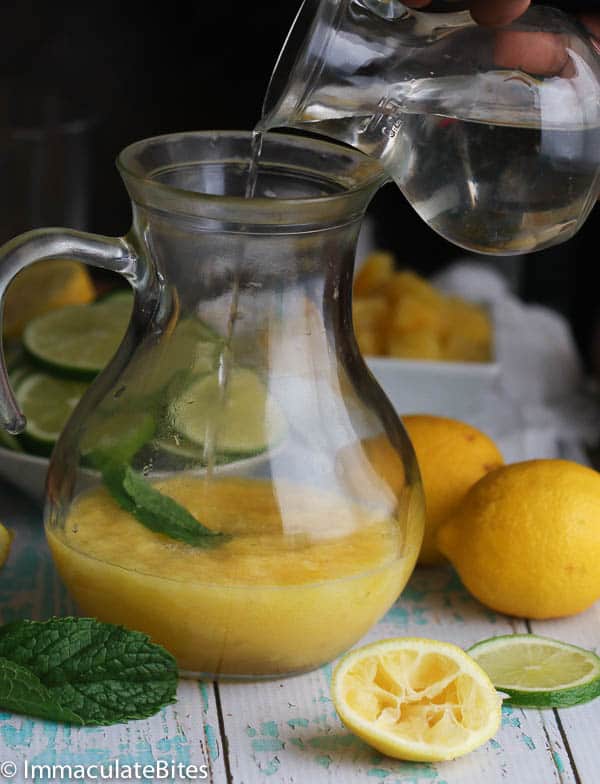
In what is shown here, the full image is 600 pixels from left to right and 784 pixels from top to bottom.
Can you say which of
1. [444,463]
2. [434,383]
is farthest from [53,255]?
[434,383]

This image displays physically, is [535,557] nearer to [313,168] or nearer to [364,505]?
[364,505]

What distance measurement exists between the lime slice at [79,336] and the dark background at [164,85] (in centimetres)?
97

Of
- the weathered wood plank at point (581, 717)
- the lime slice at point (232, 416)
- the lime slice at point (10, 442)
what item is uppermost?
the lime slice at point (232, 416)

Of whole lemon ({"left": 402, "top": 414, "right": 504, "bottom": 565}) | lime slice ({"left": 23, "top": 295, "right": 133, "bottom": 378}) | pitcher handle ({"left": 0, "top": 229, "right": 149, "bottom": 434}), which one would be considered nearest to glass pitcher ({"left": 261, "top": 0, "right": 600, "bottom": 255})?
pitcher handle ({"left": 0, "top": 229, "right": 149, "bottom": 434})

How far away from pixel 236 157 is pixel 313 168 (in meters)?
0.05

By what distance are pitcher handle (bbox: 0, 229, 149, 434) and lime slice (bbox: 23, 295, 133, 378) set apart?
265 millimetres

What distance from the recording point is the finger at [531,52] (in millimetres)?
718

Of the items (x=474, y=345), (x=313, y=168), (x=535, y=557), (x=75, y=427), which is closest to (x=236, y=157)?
(x=313, y=168)

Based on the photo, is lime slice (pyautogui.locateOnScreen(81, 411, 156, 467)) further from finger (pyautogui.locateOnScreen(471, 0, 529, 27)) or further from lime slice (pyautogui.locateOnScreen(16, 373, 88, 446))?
finger (pyautogui.locateOnScreen(471, 0, 529, 27))

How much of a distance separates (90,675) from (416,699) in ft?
0.61

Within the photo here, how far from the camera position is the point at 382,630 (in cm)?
84

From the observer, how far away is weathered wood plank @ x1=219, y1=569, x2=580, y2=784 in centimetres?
67

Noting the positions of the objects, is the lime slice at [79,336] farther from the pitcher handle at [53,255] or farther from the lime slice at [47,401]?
the pitcher handle at [53,255]

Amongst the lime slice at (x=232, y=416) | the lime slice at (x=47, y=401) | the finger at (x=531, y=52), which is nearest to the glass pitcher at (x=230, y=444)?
the lime slice at (x=232, y=416)
